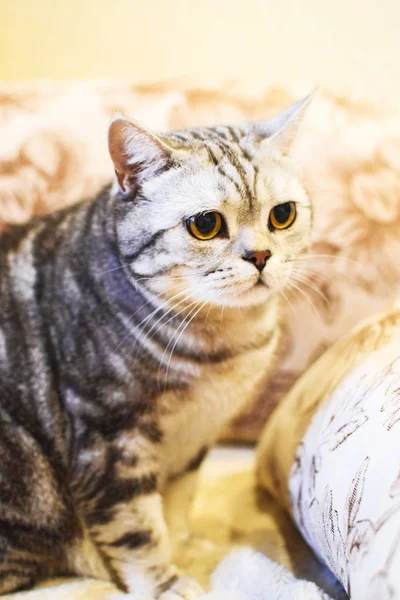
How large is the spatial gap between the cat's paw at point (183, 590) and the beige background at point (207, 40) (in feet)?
3.77

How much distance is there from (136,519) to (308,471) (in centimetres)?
26

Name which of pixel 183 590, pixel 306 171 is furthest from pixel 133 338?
pixel 306 171

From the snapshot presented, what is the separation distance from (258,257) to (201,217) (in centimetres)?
10

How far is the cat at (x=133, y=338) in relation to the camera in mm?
742

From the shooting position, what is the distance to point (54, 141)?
3.37ft

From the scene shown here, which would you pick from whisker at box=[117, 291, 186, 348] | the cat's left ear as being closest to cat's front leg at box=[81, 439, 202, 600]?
whisker at box=[117, 291, 186, 348]

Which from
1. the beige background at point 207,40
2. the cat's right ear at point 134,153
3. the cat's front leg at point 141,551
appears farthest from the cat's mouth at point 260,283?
the beige background at point 207,40

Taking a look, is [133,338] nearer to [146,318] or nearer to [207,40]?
[146,318]

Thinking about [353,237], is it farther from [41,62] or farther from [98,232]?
[41,62]

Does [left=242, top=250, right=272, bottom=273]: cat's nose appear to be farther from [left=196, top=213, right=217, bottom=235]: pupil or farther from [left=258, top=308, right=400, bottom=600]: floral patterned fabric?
[left=258, top=308, right=400, bottom=600]: floral patterned fabric

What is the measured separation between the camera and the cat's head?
73cm

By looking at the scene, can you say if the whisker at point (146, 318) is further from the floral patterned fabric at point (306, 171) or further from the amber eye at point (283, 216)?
the floral patterned fabric at point (306, 171)

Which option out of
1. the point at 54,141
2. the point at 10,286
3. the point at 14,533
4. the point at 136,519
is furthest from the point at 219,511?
the point at 54,141

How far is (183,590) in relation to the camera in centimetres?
78
